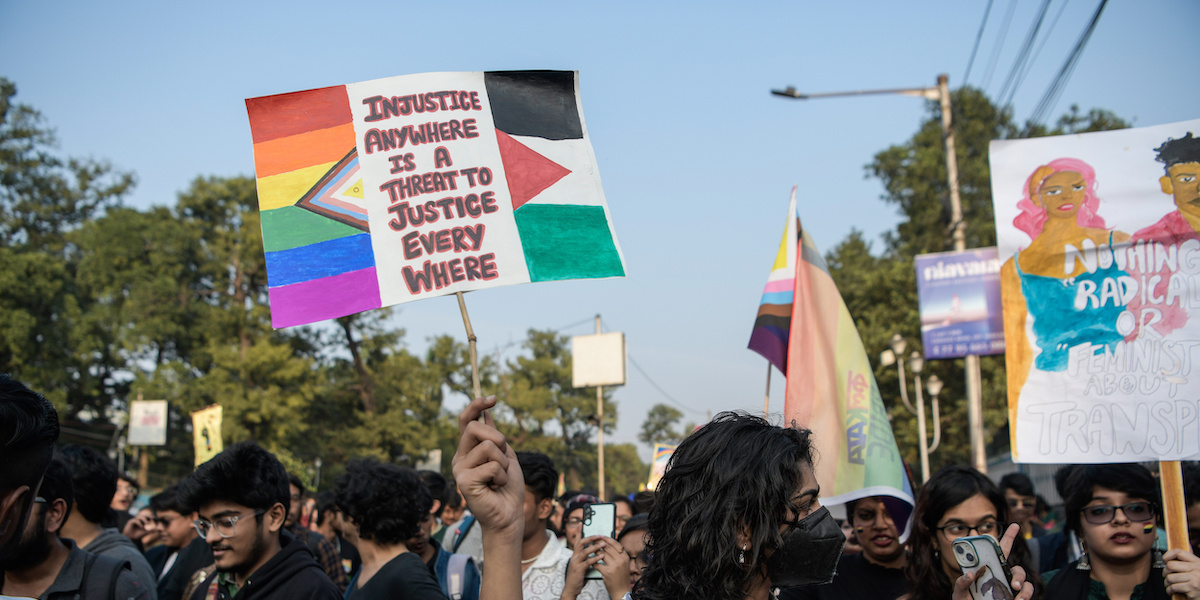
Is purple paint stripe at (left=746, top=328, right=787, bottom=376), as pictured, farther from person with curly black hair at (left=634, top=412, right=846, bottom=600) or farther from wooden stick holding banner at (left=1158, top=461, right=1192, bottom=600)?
person with curly black hair at (left=634, top=412, right=846, bottom=600)

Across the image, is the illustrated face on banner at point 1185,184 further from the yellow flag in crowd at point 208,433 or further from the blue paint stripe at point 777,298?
the yellow flag in crowd at point 208,433

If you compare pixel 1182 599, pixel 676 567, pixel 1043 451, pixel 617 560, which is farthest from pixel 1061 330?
pixel 676 567

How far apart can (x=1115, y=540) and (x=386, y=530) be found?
2.85 meters

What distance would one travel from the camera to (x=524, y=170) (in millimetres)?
3020

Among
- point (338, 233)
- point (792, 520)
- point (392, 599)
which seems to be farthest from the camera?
point (392, 599)

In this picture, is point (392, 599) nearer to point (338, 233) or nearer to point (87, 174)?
point (338, 233)

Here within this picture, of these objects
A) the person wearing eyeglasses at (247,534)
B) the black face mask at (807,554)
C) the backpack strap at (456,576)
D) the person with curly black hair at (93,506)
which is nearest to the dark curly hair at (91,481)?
the person with curly black hair at (93,506)

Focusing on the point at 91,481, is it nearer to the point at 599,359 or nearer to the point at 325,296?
the point at 325,296

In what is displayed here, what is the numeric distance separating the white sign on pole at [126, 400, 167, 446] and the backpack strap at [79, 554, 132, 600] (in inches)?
1343

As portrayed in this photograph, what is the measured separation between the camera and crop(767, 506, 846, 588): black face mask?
2.17 meters

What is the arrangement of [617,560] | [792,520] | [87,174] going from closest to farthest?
[792,520] → [617,560] → [87,174]

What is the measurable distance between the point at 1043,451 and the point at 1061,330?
50 centimetres

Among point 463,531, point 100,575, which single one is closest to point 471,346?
point 100,575

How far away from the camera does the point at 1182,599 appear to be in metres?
2.90
